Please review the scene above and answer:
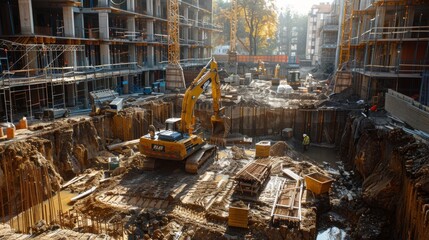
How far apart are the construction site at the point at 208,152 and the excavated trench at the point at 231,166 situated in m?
0.07

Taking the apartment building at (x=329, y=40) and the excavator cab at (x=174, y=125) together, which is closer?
the excavator cab at (x=174, y=125)

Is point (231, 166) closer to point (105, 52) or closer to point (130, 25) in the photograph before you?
point (105, 52)

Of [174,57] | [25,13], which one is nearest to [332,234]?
[25,13]

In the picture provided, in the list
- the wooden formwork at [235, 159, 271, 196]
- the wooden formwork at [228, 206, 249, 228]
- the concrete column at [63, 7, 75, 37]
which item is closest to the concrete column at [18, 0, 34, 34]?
the concrete column at [63, 7, 75, 37]

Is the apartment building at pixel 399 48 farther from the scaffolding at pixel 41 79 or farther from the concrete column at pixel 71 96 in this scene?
the concrete column at pixel 71 96

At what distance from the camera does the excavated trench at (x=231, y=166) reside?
43.2 feet

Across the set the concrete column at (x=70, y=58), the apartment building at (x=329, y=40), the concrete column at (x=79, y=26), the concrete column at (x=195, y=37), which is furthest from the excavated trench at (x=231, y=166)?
the apartment building at (x=329, y=40)

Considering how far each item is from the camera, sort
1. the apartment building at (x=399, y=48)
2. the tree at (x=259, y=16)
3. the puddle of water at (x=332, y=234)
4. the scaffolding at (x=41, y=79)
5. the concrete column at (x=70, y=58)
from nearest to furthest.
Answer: the puddle of water at (x=332, y=234)
the scaffolding at (x=41, y=79)
the apartment building at (x=399, y=48)
the concrete column at (x=70, y=58)
the tree at (x=259, y=16)

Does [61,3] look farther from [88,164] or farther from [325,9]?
[325,9]

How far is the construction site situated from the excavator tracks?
65 millimetres

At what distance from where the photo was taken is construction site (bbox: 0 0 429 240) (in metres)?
13.6

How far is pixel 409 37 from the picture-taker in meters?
27.5

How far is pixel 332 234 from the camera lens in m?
15.0

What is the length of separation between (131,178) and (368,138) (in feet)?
43.5
